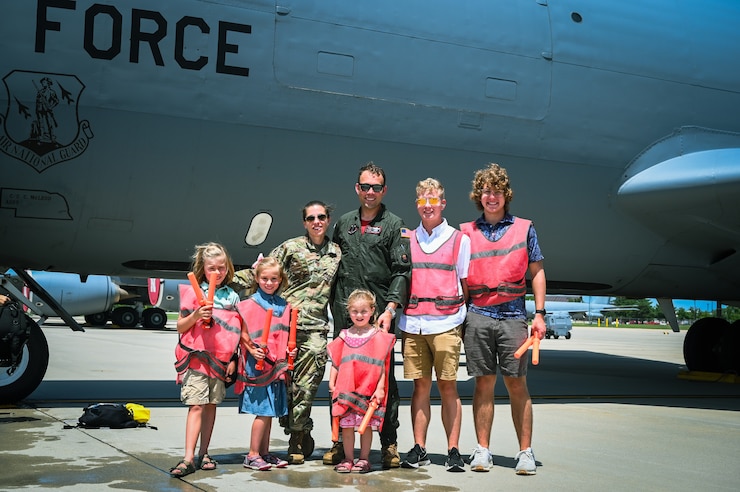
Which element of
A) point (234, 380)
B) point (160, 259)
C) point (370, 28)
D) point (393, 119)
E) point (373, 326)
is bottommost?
point (234, 380)


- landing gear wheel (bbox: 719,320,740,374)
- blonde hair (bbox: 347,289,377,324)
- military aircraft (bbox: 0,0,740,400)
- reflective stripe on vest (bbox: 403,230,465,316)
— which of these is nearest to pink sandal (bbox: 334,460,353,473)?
blonde hair (bbox: 347,289,377,324)

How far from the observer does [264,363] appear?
535cm

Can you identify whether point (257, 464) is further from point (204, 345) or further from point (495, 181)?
point (495, 181)

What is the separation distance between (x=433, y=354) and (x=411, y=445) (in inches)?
43.8

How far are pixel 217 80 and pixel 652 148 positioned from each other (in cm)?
511

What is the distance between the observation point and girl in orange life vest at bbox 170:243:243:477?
513 cm

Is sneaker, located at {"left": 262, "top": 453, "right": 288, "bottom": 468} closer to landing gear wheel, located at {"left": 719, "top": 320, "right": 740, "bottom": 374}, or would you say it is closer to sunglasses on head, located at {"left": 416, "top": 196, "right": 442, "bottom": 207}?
sunglasses on head, located at {"left": 416, "top": 196, "right": 442, "bottom": 207}

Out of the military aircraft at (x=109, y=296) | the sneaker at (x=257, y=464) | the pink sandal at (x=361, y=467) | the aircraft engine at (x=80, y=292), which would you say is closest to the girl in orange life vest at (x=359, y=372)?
the pink sandal at (x=361, y=467)

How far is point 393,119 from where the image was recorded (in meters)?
8.29

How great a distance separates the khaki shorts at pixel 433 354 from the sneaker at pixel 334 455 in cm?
68

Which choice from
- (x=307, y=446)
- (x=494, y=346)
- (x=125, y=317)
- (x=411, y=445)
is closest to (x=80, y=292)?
(x=125, y=317)

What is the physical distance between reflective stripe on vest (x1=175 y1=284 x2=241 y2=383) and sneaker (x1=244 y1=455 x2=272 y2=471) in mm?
561

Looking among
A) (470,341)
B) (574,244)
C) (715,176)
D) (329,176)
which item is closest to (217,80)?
(329,176)

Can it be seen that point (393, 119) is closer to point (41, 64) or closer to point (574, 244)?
point (574, 244)
